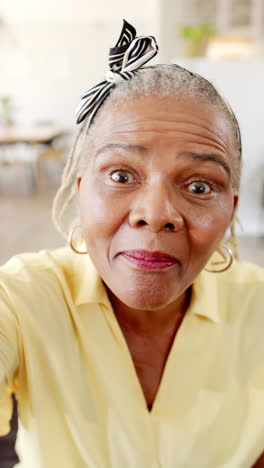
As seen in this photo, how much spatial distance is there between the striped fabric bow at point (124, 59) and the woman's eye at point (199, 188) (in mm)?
239

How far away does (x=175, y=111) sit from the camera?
69 centimetres

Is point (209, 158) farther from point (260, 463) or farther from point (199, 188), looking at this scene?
point (260, 463)

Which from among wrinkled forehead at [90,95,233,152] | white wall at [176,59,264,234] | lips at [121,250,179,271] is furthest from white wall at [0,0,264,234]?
lips at [121,250,179,271]

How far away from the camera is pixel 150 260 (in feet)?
2.18

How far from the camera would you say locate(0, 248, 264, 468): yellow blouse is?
29.9 inches

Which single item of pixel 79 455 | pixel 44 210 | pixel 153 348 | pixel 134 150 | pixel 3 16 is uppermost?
pixel 3 16

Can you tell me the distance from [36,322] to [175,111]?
1.54ft

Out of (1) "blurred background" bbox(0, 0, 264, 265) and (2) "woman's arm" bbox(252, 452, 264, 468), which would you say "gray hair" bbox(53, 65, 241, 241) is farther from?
(1) "blurred background" bbox(0, 0, 264, 265)

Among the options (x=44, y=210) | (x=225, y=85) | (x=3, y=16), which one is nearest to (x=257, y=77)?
(x=225, y=85)

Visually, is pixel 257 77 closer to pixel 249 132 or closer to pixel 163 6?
pixel 249 132

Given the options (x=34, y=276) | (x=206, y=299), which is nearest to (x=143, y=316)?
(x=206, y=299)

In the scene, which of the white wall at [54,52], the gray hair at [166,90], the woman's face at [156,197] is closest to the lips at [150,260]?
the woman's face at [156,197]

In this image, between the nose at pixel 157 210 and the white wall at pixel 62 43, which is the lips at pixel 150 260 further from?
the white wall at pixel 62 43

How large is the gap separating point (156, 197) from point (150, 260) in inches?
4.3
